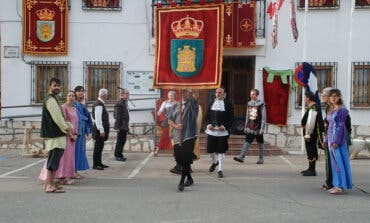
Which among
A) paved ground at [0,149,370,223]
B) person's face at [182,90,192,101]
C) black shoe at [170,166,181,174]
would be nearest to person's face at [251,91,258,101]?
paved ground at [0,149,370,223]

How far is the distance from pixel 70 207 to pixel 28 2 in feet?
34.4

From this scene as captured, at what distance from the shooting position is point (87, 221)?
23.3ft

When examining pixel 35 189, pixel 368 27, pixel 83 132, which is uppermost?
pixel 368 27

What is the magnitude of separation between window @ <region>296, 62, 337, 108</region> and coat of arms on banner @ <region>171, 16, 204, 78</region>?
6572mm

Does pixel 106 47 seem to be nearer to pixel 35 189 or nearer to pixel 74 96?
pixel 74 96

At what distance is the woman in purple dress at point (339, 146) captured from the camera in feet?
30.5

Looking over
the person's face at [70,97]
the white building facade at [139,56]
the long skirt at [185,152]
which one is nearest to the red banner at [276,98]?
the white building facade at [139,56]

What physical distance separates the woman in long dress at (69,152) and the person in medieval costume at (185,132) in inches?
71.3

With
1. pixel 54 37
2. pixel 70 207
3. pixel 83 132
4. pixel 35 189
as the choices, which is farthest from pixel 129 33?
pixel 70 207

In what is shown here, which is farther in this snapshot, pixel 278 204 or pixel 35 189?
pixel 35 189

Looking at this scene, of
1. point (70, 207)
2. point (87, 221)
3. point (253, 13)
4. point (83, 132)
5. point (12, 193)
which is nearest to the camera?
point (87, 221)

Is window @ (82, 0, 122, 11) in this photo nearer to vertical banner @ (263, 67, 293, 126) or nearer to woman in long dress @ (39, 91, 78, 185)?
vertical banner @ (263, 67, 293, 126)

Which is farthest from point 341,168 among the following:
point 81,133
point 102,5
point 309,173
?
point 102,5

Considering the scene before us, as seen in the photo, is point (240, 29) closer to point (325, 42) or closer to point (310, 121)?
point (325, 42)
